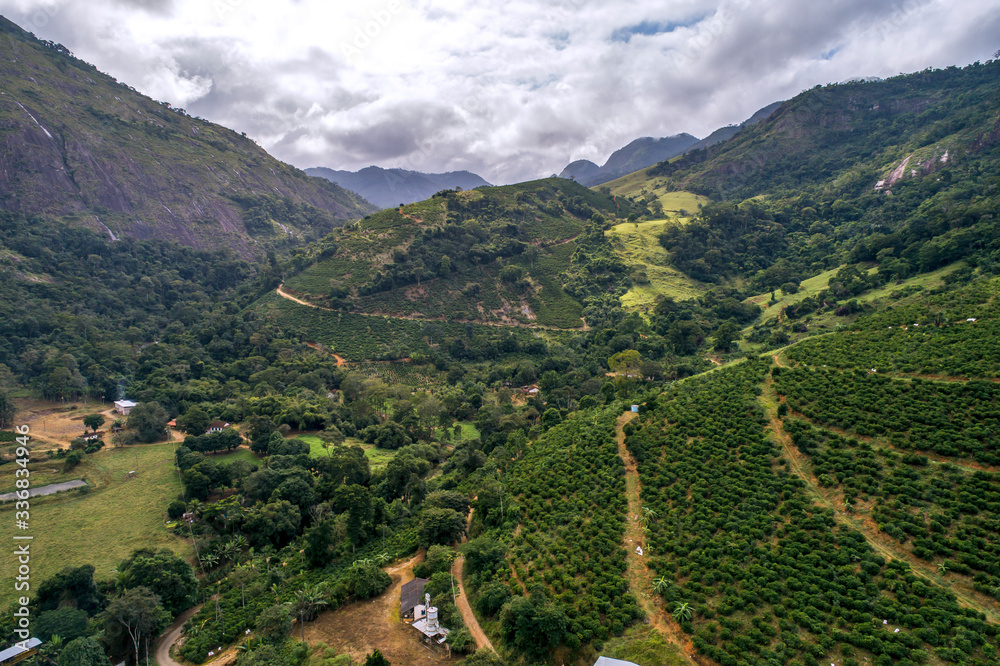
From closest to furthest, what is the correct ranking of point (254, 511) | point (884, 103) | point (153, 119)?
point (254, 511), point (884, 103), point (153, 119)

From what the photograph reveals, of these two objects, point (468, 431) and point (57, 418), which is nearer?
point (57, 418)

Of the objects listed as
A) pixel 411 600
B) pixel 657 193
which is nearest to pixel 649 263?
pixel 657 193

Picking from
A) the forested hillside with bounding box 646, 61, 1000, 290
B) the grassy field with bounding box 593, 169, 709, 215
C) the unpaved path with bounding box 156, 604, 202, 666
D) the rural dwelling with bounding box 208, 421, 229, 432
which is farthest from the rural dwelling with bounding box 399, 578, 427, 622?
the grassy field with bounding box 593, 169, 709, 215

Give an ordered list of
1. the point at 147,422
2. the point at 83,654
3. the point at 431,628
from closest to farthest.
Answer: the point at 83,654
the point at 431,628
the point at 147,422

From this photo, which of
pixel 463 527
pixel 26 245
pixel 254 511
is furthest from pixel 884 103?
pixel 26 245

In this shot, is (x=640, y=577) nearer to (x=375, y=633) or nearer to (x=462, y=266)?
(x=375, y=633)

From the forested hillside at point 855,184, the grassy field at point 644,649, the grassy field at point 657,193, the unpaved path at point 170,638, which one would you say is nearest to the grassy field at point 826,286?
the forested hillside at point 855,184

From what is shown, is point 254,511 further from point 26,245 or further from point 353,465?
point 26,245
